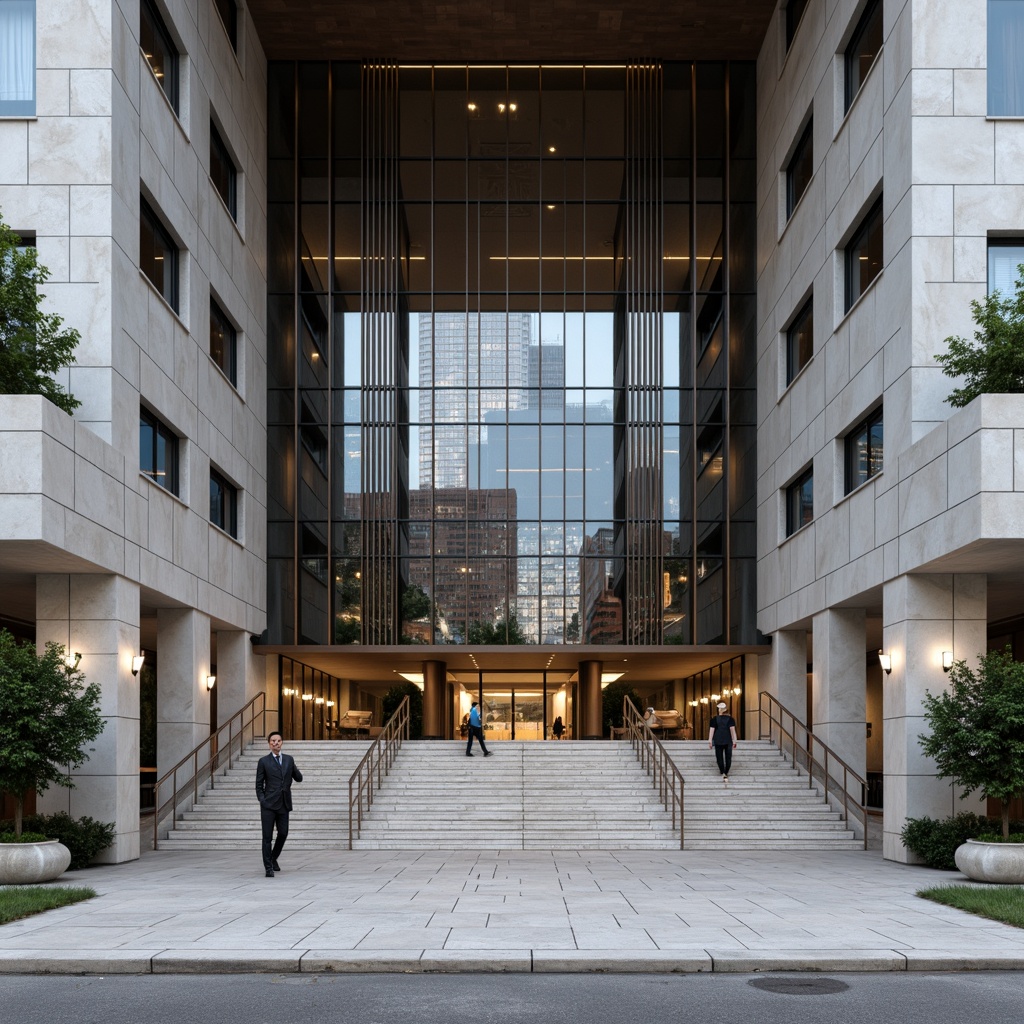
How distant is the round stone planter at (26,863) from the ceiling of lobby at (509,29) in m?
22.7

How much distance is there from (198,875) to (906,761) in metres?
10.8

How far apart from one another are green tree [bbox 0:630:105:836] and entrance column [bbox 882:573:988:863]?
12179mm

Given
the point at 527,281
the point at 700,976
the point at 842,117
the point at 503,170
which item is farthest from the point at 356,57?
the point at 700,976

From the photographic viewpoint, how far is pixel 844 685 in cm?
2456

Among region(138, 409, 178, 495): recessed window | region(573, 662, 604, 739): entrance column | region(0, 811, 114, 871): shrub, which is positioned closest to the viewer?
region(0, 811, 114, 871): shrub

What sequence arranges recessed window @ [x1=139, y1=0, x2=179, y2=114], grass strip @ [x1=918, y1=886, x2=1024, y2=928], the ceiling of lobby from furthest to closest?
the ceiling of lobby → recessed window @ [x1=139, y1=0, x2=179, y2=114] → grass strip @ [x1=918, y1=886, x2=1024, y2=928]

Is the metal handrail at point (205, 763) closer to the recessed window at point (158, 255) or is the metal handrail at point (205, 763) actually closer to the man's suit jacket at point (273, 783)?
the man's suit jacket at point (273, 783)

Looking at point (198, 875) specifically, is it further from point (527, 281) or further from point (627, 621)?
point (527, 281)

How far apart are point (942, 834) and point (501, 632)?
1644 cm

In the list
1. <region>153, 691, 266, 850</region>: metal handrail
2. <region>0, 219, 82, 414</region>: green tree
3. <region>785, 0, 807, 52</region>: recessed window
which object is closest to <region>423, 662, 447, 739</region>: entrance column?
<region>153, 691, 266, 850</region>: metal handrail

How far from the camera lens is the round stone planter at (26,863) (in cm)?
1555

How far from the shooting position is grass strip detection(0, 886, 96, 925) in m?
12.8

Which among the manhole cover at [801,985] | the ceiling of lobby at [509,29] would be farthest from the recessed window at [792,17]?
the manhole cover at [801,985]

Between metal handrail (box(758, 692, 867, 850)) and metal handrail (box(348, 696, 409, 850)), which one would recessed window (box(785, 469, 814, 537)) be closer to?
metal handrail (box(758, 692, 867, 850))
